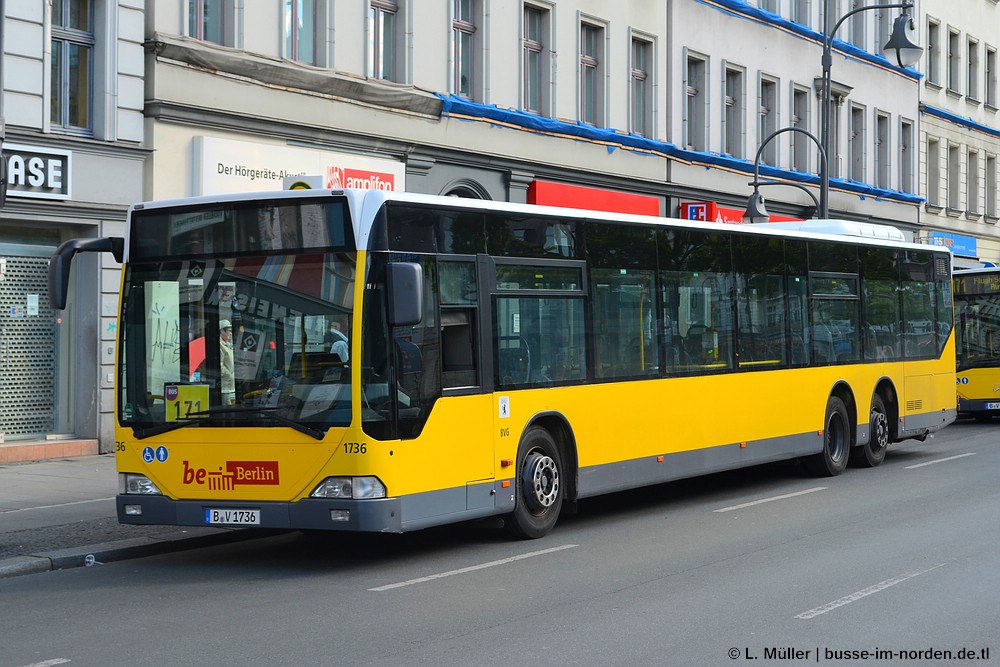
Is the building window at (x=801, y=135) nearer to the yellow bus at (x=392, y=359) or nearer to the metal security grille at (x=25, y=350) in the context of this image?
the metal security grille at (x=25, y=350)

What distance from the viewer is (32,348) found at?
18.9m

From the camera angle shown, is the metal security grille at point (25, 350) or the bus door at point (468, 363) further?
Answer: the metal security grille at point (25, 350)

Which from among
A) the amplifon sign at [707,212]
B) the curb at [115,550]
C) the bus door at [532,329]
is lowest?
the curb at [115,550]

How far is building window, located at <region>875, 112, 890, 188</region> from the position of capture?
145 feet

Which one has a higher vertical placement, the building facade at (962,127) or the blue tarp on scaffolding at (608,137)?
the building facade at (962,127)

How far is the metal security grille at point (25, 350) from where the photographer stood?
18.5 m

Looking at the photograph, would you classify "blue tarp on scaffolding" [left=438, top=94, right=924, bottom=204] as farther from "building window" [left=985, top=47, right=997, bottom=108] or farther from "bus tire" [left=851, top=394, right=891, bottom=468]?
"building window" [left=985, top=47, right=997, bottom=108]

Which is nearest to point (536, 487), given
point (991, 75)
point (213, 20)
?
point (213, 20)

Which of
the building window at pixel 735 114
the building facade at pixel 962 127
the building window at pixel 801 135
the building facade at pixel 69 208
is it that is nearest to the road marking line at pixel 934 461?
the building facade at pixel 69 208

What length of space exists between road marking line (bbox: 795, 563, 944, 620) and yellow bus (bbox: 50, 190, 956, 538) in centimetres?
325

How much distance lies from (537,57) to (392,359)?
61.6 ft

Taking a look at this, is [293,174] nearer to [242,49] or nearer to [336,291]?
[242,49]

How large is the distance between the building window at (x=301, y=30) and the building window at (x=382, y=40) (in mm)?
1143

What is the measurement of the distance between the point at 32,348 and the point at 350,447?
1021 centimetres
